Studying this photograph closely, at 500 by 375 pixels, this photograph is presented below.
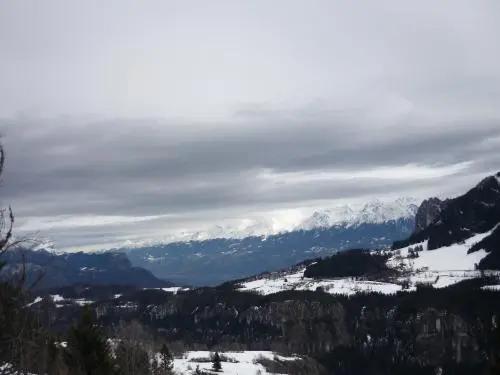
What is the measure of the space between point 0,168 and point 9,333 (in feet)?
11.9

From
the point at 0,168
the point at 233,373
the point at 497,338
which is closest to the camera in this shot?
the point at 0,168

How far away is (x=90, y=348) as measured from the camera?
48469mm

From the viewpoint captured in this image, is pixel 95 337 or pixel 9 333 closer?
pixel 9 333

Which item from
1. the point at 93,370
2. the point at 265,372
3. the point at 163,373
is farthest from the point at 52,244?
the point at 265,372

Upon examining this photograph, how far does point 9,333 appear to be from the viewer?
1346cm

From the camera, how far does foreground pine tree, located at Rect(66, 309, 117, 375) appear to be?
4744 centimetres

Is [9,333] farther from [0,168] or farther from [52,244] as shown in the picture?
[52,244]

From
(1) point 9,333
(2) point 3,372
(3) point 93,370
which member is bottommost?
(3) point 93,370

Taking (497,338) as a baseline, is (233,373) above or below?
below

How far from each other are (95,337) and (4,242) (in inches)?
1467

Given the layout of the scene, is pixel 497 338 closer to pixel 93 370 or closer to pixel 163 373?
pixel 93 370

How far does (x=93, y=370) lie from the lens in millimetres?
47375

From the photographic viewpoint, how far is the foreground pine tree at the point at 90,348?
47.4m

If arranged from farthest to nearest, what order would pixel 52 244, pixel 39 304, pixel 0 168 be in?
pixel 52 244 < pixel 39 304 < pixel 0 168
